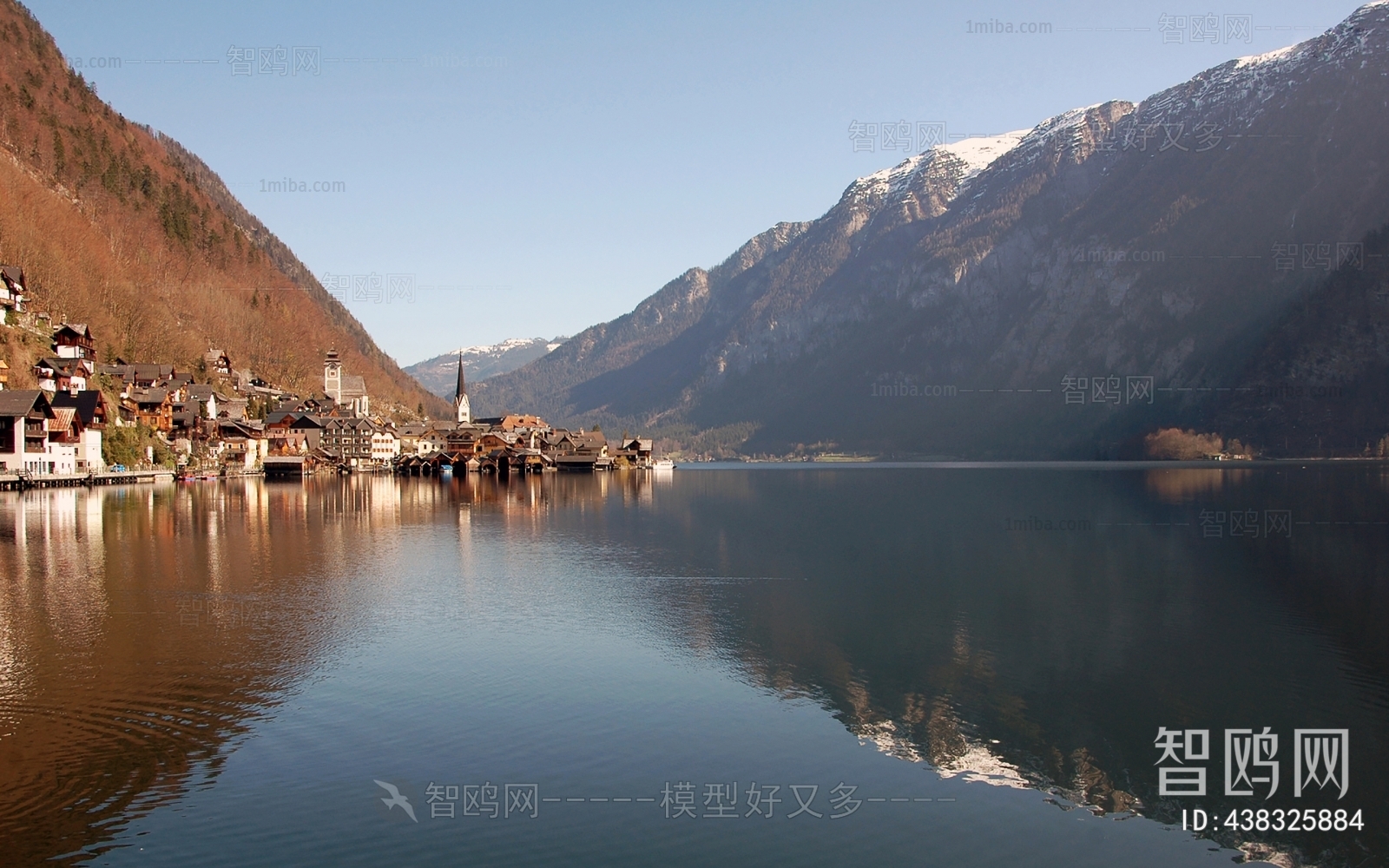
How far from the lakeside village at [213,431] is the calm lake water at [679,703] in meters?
43.4

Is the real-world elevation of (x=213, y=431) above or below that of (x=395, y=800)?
above

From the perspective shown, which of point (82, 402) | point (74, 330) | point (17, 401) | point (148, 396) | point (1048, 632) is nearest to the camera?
point (1048, 632)

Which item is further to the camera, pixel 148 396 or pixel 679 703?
pixel 148 396

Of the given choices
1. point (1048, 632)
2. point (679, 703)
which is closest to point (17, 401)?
point (679, 703)

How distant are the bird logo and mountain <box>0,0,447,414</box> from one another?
3529 inches

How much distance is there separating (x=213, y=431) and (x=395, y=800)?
120 metres

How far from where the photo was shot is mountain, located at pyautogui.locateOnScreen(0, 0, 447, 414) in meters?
112

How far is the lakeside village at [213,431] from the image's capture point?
85.3 meters

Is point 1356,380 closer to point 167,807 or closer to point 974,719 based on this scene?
point 974,719

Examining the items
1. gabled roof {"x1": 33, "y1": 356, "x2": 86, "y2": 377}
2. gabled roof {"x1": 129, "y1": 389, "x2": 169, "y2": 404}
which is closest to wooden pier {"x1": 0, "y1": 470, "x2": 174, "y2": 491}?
gabled roof {"x1": 33, "y1": 356, "x2": 86, "y2": 377}

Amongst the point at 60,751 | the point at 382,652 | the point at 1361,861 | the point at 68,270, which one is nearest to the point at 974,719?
the point at 1361,861

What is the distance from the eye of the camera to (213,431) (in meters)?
123

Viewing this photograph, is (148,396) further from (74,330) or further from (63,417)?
(63,417)

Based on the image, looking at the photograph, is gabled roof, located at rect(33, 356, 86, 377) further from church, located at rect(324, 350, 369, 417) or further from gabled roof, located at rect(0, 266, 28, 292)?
church, located at rect(324, 350, 369, 417)
